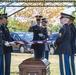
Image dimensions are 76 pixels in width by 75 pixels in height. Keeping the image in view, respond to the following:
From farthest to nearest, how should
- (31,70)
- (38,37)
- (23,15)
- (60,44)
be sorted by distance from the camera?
1. (23,15)
2. (38,37)
3. (60,44)
4. (31,70)

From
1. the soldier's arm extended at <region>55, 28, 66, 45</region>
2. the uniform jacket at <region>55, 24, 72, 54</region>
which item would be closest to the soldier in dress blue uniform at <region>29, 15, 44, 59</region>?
the uniform jacket at <region>55, 24, 72, 54</region>

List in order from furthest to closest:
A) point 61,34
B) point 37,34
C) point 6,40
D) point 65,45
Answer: point 37,34, point 6,40, point 65,45, point 61,34

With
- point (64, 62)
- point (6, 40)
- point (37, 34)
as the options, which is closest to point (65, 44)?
point (64, 62)

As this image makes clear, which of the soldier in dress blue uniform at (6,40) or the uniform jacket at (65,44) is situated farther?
the soldier in dress blue uniform at (6,40)

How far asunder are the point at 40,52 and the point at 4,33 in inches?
85.7

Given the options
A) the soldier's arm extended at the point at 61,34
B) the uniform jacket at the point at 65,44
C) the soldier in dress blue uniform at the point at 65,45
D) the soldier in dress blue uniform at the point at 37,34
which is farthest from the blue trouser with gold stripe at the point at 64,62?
the soldier in dress blue uniform at the point at 37,34

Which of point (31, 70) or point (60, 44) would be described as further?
point (60, 44)

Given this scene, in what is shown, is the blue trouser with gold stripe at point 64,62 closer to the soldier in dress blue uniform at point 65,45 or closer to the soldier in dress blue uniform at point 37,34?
the soldier in dress blue uniform at point 65,45

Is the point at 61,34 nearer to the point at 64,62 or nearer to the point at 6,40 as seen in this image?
the point at 64,62

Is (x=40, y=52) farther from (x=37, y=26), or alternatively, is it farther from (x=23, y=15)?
(x=23, y=15)

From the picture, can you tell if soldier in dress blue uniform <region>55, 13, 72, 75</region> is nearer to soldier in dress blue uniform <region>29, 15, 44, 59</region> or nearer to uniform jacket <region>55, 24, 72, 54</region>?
uniform jacket <region>55, 24, 72, 54</region>

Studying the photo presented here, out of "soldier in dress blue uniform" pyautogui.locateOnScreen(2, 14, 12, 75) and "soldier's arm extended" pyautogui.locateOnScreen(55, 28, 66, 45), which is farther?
"soldier in dress blue uniform" pyautogui.locateOnScreen(2, 14, 12, 75)

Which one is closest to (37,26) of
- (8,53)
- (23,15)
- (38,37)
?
(38,37)

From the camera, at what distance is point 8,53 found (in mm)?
9016
